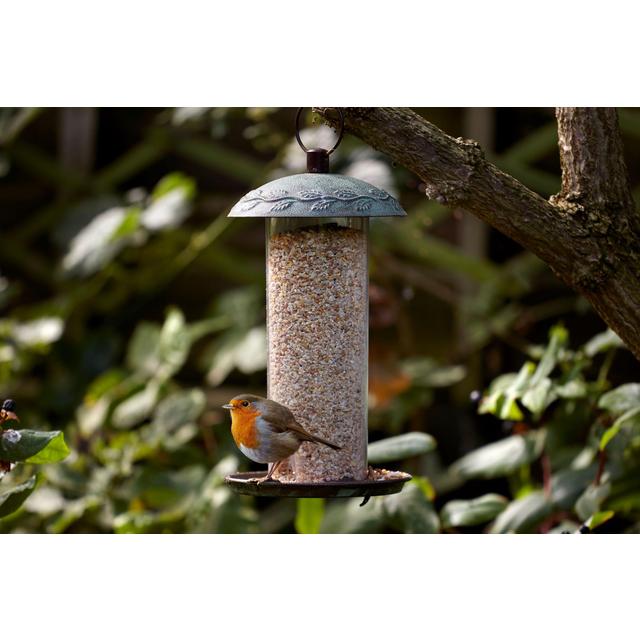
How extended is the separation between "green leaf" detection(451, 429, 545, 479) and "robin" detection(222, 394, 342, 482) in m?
0.96

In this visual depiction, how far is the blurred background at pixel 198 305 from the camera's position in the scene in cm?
396

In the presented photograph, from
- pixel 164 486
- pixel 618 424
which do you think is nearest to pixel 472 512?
pixel 618 424

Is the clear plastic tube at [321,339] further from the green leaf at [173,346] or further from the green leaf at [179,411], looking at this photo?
the green leaf at [173,346]

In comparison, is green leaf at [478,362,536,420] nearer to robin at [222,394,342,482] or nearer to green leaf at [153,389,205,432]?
robin at [222,394,342,482]

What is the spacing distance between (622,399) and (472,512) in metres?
0.47

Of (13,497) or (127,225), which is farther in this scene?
(127,225)

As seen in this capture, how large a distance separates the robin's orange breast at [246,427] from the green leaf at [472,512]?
0.76 meters

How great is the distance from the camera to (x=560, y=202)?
2.08m

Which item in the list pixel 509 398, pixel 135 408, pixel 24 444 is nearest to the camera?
pixel 24 444

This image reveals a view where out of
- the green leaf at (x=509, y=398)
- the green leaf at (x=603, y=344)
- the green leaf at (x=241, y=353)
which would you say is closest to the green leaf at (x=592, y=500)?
the green leaf at (x=509, y=398)

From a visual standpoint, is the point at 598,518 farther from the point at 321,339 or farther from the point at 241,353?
the point at 241,353

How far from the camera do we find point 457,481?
4.20 m

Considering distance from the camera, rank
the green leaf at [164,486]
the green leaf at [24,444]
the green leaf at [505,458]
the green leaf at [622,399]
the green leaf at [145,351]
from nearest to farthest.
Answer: the green leaf at [24,444]
the green leaf at [622,399]
the green leaf at [505,458]
the green leaf at [164,486]
the green leaf at [145,351]

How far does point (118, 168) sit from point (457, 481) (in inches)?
86.4
